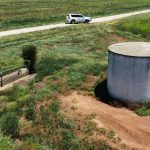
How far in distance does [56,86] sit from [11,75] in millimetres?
4611

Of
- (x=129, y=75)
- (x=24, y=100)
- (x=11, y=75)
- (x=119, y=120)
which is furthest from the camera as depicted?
(x=11, y=75)

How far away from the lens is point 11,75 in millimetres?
29719

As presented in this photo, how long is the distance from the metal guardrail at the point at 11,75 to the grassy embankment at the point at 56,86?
4.33ft

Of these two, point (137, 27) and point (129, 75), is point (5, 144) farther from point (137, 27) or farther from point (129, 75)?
point (137, 27)

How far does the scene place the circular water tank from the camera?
24.3 m

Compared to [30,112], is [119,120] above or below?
below

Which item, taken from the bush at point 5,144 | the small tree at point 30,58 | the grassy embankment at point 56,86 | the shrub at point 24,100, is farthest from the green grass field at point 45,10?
the bush at point 5,144

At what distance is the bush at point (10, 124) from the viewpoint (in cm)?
2131

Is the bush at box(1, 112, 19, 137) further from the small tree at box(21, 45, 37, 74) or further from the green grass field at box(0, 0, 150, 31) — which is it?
the green grass field at box(0, 0, 150, 31)

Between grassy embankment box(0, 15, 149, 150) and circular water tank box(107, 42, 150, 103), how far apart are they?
243 centimetres

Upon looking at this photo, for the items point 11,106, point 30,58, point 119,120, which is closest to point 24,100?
point 11,106

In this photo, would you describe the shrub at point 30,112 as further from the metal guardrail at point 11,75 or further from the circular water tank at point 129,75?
the circular water tank at point 129,75

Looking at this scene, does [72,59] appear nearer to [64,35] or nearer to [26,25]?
[64,35]

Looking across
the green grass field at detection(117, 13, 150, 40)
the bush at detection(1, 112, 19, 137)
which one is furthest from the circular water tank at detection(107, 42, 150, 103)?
the green grass field at detection(117, 13, 150, 40)
